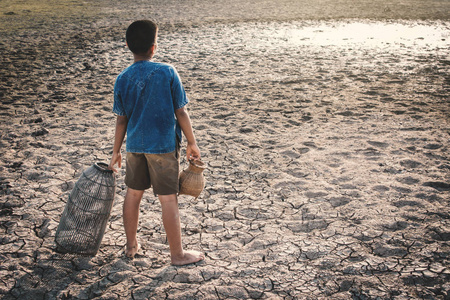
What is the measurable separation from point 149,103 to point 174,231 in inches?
34.0

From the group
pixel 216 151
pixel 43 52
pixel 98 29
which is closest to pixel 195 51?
pixel 43 52

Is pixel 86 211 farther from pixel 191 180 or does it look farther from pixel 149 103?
pixel 149 103

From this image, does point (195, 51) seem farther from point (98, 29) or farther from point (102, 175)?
point (102, 175)

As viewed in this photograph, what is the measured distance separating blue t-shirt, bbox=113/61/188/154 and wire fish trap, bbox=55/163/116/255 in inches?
14.8

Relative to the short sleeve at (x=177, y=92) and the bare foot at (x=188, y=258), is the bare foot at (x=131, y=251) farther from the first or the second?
the short sleeve at (x=177, y=92)

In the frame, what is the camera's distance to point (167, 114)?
2496 millimetres

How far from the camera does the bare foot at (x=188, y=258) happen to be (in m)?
2.79

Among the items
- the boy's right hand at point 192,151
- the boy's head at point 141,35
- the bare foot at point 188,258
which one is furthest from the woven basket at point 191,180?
the boy's head at point 141,35

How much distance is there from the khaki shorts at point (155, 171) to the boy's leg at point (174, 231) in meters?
0.07

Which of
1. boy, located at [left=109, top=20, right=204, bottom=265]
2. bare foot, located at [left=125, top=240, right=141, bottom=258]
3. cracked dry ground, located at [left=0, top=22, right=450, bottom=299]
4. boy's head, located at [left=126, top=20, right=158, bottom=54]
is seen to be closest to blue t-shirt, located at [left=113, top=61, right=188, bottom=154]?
boy, located at [left=109, top=20, right=204, bottom=265]

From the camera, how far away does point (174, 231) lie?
2676 millimetres

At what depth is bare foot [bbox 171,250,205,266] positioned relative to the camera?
2.79 m

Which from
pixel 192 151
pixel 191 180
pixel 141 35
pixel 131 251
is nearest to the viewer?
pixel 141 35

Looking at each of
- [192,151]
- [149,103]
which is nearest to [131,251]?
[192,151]
